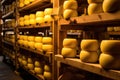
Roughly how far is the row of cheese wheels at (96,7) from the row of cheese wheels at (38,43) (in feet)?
3.14

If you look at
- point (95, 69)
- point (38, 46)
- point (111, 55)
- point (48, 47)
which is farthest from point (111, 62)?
point (38, 46)

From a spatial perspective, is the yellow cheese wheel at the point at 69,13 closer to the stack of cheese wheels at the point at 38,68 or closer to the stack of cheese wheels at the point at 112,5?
the stack of cheese wheels at the point at 112,5

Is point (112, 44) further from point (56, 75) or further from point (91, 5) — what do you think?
point (56, 75)


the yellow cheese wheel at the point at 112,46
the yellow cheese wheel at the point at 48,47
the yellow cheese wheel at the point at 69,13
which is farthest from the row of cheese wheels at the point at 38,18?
the yellow cheese wheel at the point at 112,46

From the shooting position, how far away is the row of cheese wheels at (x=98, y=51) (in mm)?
1429

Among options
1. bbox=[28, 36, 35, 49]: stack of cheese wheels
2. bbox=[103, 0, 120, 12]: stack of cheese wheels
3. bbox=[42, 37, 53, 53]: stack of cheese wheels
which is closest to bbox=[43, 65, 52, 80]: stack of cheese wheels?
bbox=[42, 37, 53, 53]: stack of cheese wheels

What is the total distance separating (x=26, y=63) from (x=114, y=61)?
297cm

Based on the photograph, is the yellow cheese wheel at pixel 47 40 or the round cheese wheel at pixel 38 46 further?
the round cheese wheel at pixel 38 46

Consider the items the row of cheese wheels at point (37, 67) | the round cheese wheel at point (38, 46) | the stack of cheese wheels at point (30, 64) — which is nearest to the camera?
the row of cheese wheels at point (37, 67)

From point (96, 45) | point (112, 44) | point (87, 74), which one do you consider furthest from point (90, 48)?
point (87, 74)

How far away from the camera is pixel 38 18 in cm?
328

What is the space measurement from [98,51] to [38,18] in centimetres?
170

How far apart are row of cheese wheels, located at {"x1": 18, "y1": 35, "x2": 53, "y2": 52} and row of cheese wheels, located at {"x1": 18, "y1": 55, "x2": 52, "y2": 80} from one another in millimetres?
289

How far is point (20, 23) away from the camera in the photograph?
4.37 m
